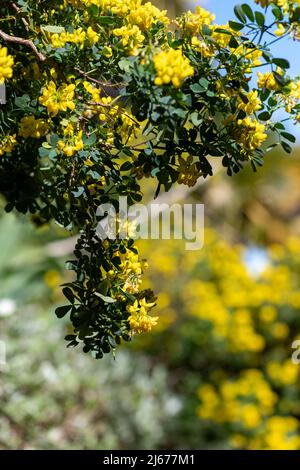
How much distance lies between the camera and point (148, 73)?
4.16ft

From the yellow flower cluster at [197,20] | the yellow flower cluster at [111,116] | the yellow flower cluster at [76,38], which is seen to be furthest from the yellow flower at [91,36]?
the yellow flower cluster at [197,20]

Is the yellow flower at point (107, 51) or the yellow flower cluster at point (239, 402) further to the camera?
the yellow flower cluster at point (239, 402)

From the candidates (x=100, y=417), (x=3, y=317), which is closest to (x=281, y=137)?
(x=3, y=317)

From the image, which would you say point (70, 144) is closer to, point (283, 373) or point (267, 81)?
point (267, 81)

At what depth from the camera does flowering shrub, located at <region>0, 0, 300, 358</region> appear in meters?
1.39

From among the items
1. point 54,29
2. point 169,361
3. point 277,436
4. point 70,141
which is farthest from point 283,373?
point 54,29

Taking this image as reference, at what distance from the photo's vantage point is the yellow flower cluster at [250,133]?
56.4 inches

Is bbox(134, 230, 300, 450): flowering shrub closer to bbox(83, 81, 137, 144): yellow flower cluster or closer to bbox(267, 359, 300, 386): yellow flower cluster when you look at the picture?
bbox(267, 359, 300, 386): yellow flower cluster

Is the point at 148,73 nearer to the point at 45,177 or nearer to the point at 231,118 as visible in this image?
the point at 231,118

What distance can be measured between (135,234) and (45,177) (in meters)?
0.32

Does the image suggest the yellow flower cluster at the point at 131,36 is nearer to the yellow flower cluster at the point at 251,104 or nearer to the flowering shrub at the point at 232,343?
the yellow flower cluster at the point at 251,104

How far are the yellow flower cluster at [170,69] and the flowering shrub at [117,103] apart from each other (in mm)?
84

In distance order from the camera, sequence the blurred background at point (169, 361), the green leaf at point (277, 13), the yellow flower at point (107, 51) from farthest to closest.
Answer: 1. the blurred background at point (169, 361)
2. the yellow flower at point (107, 51)
3. the green leaf at point (277, 13)

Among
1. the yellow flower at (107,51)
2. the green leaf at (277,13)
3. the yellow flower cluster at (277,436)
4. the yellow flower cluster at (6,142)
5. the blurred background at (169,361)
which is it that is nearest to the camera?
the green leaf at (277,13)
